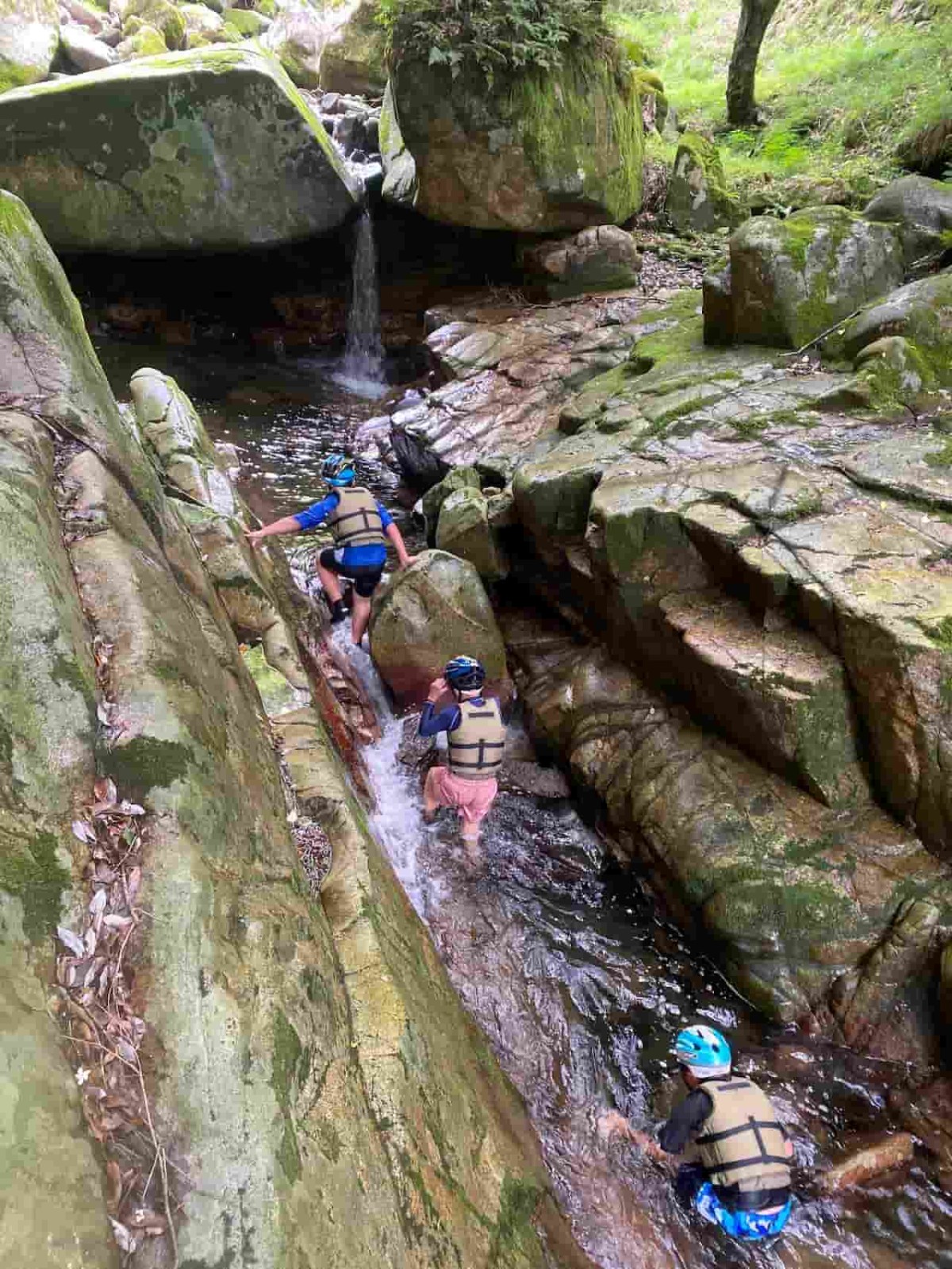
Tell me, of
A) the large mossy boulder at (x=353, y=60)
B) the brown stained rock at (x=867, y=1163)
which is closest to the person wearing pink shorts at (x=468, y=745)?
the brown stained rock at (x=867, y=1163)

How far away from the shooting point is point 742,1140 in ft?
13.7

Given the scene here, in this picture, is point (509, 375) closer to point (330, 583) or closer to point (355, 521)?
point (355, 521)

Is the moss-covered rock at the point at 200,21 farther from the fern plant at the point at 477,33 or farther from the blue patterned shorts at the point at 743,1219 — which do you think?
the blue patterned shorts at the point at 743,1219

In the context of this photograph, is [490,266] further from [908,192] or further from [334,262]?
[908,192]

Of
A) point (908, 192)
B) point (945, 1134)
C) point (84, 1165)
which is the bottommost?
point (945, 1134)

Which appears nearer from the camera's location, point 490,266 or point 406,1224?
point 406,1224

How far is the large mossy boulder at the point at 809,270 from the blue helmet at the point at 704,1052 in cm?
791

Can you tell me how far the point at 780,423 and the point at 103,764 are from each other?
7.20 meters

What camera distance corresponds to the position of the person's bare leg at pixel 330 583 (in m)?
8.80

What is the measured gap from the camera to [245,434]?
13398mm

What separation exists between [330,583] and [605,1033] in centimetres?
552

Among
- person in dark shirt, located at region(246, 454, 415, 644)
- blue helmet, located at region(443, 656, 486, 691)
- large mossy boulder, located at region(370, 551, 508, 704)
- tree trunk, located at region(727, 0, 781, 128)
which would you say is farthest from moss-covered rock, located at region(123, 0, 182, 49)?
blue helmet, located at region(443, 656, 486, 691)

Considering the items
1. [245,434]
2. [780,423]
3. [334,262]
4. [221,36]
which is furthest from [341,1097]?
[221,36]

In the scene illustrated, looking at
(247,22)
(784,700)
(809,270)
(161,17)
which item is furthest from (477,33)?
(247,22)
